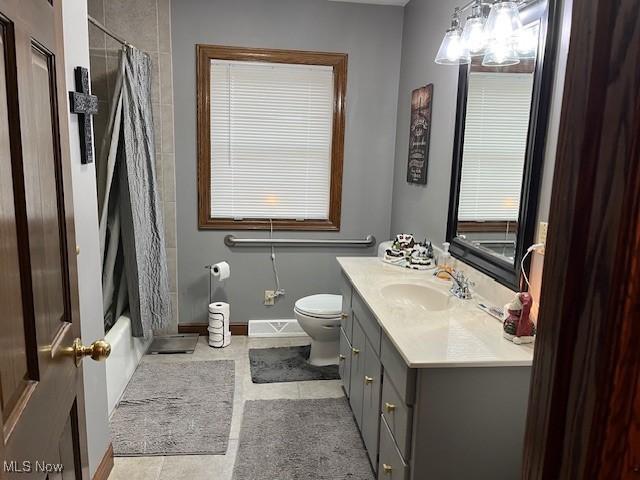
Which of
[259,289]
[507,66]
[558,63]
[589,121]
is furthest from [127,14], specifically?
[589,121]

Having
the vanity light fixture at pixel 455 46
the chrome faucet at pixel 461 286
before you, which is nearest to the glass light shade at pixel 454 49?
the vanity light fixture at pixel 455 46

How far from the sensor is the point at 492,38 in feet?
6.60

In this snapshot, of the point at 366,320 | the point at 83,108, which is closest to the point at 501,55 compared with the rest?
the point at 366,320

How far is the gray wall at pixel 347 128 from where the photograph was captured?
3410mm

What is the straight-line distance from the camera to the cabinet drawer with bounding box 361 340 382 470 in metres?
2.06

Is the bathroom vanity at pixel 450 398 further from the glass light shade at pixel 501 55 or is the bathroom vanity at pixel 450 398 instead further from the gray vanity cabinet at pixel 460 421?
the glass light shade at pixel 501 55

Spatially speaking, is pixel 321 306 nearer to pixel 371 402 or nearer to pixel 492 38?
pixel 371 402

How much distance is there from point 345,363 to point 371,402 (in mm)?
625

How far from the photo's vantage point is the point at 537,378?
60 cm

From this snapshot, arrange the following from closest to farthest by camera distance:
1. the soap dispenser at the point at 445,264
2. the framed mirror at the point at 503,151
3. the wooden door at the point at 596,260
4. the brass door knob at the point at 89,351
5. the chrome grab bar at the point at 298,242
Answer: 1. the wooden door at the point at 596,260
2. the brass door knob at the point at 89,351
3. the framed mirror at the point at 503,151
4. the soap dispenser at the point at 445,264
5. the chrome grab bar at the point at 298,242

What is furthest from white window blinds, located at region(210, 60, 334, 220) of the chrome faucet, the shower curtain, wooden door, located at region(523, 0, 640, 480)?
wooden door, located at region(523, 0, 640, 480)

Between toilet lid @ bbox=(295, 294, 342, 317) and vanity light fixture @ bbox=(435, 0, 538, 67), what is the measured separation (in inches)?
64.0

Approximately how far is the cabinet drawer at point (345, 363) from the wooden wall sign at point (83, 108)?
164 centimetres

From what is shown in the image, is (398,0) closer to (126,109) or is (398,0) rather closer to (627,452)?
(126,109)
